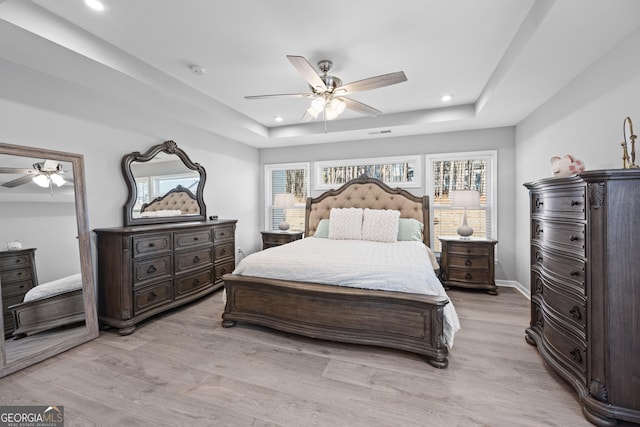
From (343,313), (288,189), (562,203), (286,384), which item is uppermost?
(288,189)

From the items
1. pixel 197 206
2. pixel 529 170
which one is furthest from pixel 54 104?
pixel 529 170

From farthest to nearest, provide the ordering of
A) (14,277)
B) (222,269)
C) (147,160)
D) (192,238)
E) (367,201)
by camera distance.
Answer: (367,201), (222,269), (192,238), (147,160), (14,277)

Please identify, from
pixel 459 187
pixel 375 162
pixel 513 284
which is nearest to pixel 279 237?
pixel 375 162

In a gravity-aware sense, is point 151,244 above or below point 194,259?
above

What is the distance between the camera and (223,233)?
12.9 feet

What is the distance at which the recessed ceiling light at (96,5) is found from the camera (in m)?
1.79

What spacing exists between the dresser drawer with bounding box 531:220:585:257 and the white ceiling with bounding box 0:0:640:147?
1321mm

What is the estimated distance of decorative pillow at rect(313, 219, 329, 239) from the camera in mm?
4254

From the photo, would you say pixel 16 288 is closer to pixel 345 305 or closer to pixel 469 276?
pixel 345 305

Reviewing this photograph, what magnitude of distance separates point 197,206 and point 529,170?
4.58 meters

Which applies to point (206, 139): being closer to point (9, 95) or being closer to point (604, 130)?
point (9, 95)

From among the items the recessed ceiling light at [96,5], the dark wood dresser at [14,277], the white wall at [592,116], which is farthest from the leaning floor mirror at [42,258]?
the white wall at [592,116]

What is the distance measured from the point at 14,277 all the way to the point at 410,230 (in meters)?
4.14

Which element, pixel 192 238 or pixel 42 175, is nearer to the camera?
pixel 42 175
